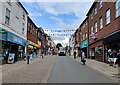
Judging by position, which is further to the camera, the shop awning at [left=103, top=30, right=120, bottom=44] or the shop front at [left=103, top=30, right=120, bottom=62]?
the shop front at [left=103, top=30, right=120, bottom=62]

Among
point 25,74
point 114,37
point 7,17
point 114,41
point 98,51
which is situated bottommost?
point 25,74

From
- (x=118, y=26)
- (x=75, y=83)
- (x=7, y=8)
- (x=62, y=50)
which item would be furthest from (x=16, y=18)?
(x=62, y=50)

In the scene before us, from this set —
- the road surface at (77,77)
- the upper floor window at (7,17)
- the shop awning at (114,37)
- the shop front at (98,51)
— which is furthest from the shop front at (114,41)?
the upper floor window at (7,17)

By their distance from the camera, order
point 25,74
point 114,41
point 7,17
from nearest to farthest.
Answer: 1. point 25,74
2. point 114,41
3. point 7,17

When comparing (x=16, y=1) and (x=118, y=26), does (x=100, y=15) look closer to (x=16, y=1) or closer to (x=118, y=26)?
(x=118, y=26)

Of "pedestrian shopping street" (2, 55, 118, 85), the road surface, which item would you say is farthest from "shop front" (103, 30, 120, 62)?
the road surface

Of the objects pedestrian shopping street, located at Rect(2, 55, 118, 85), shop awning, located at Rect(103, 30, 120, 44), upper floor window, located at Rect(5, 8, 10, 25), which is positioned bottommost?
pedestrian shopping street, located at Rect(2, 55, 118, 85)

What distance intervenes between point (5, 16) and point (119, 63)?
12567mm

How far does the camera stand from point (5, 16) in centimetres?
2241

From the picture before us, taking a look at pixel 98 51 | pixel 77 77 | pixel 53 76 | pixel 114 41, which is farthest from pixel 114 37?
pixel 53 76

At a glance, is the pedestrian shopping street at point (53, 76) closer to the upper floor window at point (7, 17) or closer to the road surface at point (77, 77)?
the road surface at point (77, 77)

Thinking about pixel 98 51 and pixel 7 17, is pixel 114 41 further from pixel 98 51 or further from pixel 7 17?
Answer: pixel 7 17

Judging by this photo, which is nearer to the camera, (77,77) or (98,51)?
(77,77)

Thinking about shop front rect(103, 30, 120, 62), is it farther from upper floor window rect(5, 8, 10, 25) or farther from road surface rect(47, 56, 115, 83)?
upper floor window rect(5, 8, 10, 25)
